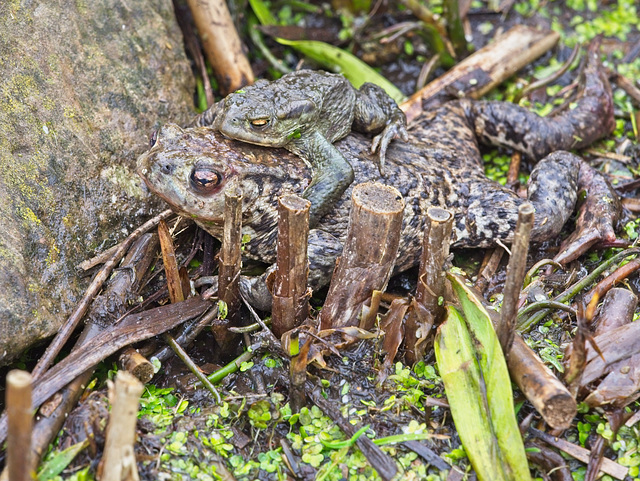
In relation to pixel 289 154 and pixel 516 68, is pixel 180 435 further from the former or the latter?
pixel 516 68

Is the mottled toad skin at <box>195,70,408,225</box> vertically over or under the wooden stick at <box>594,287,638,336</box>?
over

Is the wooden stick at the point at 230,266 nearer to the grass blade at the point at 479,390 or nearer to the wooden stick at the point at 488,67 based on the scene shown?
the grass blade at the point at 479,390

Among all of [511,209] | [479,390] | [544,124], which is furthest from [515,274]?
[544,124]

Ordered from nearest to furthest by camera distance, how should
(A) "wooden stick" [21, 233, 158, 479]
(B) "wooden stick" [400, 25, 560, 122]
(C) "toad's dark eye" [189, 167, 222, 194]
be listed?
(A) "wooden stick" [21, 233, 158, 479] → (C) "toad's dark eye" [189, 167, 222, 194] → (B) "wooden stick" [400, 25, 560, 122]

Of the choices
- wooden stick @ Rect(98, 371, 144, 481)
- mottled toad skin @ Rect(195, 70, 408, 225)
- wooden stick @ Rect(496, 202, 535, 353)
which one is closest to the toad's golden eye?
mottled toad skin @ Rect(195, 70, 408, 225)

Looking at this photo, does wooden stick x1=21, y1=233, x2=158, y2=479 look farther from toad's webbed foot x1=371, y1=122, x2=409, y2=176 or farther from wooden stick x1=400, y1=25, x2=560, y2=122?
wooden stick x1=400, y1=25, x2=560, y2=122

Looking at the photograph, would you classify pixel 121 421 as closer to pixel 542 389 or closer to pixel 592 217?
pixel 542 389

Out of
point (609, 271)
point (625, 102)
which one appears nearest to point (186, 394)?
point (609, 271)
